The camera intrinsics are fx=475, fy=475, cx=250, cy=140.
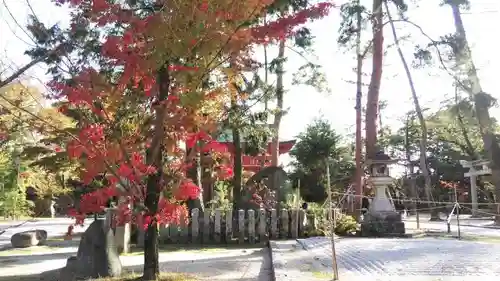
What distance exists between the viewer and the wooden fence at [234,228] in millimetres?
11250

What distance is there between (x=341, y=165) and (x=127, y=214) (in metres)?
21.7

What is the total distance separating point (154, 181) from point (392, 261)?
3644mm

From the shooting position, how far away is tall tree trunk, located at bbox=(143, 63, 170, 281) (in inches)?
223

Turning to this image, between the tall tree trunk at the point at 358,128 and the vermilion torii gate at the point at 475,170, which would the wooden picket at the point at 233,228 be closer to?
the tall tree trunk at the point at 358,128

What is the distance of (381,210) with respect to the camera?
12562 mm

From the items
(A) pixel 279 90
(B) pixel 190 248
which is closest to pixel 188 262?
(B) pixel 190 248

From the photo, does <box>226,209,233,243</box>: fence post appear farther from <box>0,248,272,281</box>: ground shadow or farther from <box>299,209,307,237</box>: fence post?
<box>0,248,272,281</box>: ground shadow

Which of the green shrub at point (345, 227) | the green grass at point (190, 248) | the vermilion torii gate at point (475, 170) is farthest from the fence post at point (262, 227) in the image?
the vermilion torii gate at point (475, 170)

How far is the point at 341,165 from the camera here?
26.4m

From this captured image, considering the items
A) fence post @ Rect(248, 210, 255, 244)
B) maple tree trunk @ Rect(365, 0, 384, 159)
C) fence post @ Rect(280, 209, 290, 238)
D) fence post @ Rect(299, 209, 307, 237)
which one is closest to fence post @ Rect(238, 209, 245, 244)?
fence post @ Rect(248, 210, 255, 244)

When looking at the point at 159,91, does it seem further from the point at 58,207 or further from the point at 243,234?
the point at 58,207

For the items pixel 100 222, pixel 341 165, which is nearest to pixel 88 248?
pixel 100 222

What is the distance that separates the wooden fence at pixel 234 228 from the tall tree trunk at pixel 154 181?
5323mm

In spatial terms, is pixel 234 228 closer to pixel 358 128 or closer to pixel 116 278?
pixel 116 278
